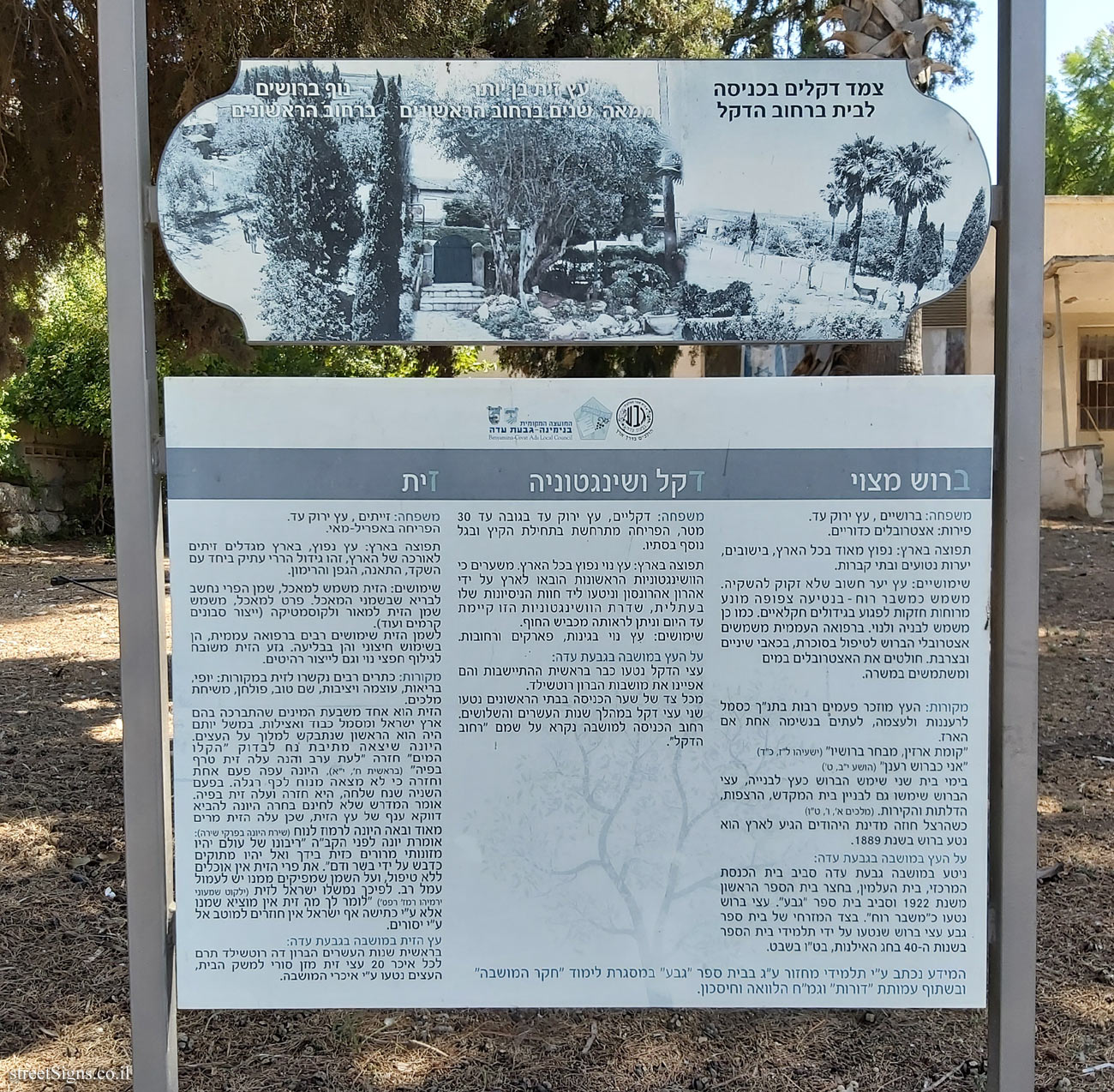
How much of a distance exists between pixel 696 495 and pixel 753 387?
265 mm

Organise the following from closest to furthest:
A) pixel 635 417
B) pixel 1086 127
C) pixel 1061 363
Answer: pixel 635 417, pixel 1061 363, pixel 1086 127

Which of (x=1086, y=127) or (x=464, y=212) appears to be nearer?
(x=464, y=212)

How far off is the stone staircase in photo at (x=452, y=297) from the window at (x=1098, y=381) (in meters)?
17.1

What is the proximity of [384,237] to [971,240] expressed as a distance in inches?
51.4

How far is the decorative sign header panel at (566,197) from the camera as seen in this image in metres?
2.23

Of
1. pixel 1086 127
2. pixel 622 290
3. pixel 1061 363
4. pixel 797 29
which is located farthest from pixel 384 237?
pixel 1086 127

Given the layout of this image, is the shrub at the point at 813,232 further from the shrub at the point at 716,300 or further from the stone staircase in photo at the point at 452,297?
the stone staircase in photo at the point at 452,297

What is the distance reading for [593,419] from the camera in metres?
2.23

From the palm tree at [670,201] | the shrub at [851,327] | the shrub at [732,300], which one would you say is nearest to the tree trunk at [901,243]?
the shrub at [851,327]

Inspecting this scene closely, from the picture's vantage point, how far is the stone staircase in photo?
227 centimetres

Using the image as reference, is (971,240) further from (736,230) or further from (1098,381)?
(1098,381)

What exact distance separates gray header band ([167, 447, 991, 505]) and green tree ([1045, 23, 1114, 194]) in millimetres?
27907

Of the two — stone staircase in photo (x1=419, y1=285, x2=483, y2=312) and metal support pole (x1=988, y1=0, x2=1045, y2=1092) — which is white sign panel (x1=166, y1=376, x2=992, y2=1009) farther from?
stone staircase in photo (x1=419, y1=285, x2=483, y2=312)

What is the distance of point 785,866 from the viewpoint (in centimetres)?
230
